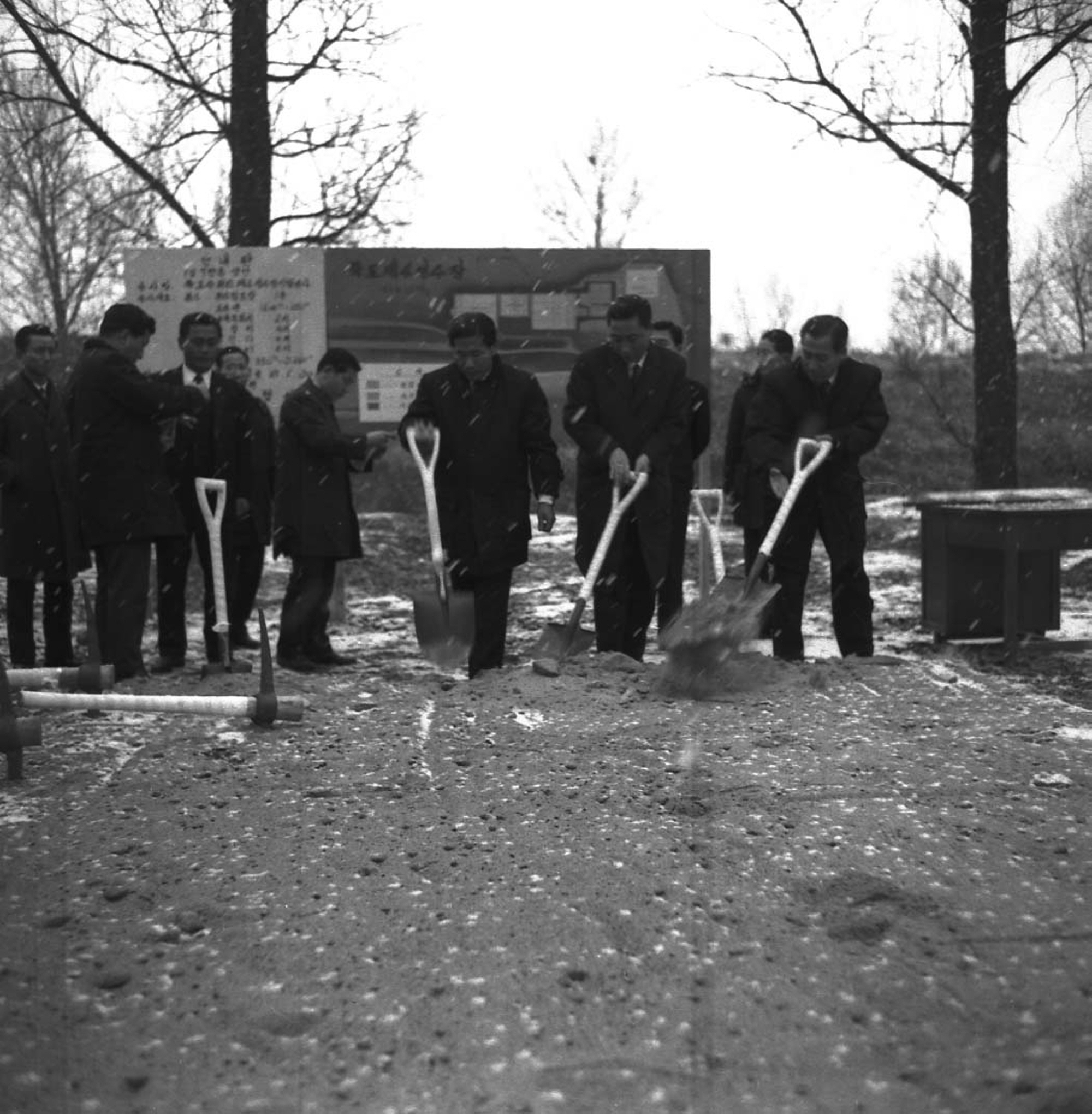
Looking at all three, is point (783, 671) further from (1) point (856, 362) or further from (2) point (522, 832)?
(2) point (522, 832)

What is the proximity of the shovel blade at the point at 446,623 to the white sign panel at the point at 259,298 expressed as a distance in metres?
3.37

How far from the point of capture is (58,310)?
26.1m

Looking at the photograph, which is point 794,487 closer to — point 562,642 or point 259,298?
point 562,642

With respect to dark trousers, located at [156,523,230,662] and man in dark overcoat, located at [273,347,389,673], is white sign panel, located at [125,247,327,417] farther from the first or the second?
dark trousers, located at [156,523,230,662]

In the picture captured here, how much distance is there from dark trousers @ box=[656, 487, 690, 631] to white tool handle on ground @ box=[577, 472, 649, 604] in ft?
1.51

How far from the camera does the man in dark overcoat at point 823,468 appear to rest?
6.98m

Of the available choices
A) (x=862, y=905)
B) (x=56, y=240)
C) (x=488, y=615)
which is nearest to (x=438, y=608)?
(x=488, y=615)

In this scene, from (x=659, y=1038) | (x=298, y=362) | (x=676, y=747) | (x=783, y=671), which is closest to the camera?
(x=659, y=1038)

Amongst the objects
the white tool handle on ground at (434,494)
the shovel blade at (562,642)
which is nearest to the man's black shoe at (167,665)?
the white tool handle on ground at (434,494)

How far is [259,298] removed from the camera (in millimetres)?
10031

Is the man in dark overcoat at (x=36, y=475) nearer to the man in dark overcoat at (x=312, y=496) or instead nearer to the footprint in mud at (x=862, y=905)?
the man in dark overcoat at (x=312, y=496)

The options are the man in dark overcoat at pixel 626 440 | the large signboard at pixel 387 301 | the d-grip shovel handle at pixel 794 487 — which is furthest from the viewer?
the large signboard at pixel 387 301

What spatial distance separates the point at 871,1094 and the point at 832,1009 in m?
0.31

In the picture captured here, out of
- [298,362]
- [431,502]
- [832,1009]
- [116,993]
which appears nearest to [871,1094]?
[832,1009]
